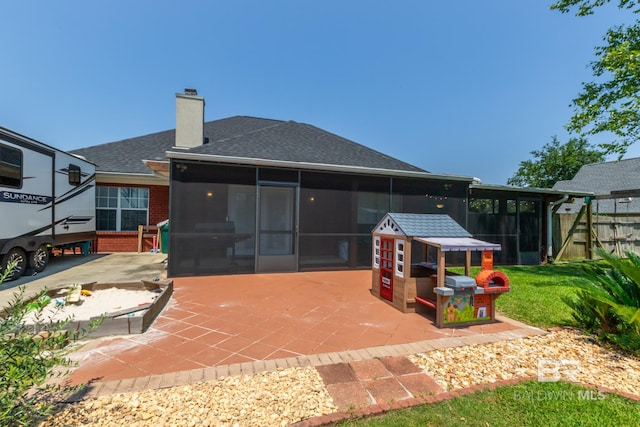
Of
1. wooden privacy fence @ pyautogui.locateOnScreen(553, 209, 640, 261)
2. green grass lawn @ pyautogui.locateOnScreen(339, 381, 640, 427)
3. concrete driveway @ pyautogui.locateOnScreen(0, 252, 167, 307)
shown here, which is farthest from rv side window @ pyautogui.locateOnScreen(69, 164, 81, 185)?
wooden privacy fence @ pyautogui.locateOnScreen(553, 209, 640, 261)

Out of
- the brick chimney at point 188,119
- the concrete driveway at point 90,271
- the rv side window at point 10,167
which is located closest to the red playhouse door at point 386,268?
the concrete driveway at point 90,271

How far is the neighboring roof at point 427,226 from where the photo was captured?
174 inches

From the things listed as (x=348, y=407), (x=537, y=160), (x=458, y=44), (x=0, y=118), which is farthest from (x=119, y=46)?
(x=537, y=160)

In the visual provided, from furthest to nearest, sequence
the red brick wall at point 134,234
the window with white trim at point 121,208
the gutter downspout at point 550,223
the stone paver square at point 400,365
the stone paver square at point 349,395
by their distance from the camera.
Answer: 1. the red brick wall at point 134,234
2. the window with white trim at point 121,208
3. the gutter downspout at point 550,223
4. the stone paver square at point 400,365
5. the stone paver square at point 349,395

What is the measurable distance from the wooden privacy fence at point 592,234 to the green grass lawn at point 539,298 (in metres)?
3.46

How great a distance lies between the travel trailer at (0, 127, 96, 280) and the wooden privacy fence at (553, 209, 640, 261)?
1671 centimetres

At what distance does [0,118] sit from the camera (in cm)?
595

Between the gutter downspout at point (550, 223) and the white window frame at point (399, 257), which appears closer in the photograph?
the white window frame at point (399, 257)

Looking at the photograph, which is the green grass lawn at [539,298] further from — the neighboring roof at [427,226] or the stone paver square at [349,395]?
the stone paver square at [349,395]

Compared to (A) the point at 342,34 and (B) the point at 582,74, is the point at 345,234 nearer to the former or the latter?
(A) the point at 342,34

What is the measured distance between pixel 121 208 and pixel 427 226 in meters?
11.3

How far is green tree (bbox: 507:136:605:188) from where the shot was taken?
2966 centimetres

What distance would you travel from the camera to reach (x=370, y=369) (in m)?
2.71

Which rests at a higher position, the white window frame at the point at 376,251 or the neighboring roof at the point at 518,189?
the neighboring roof at the point at 518,189
